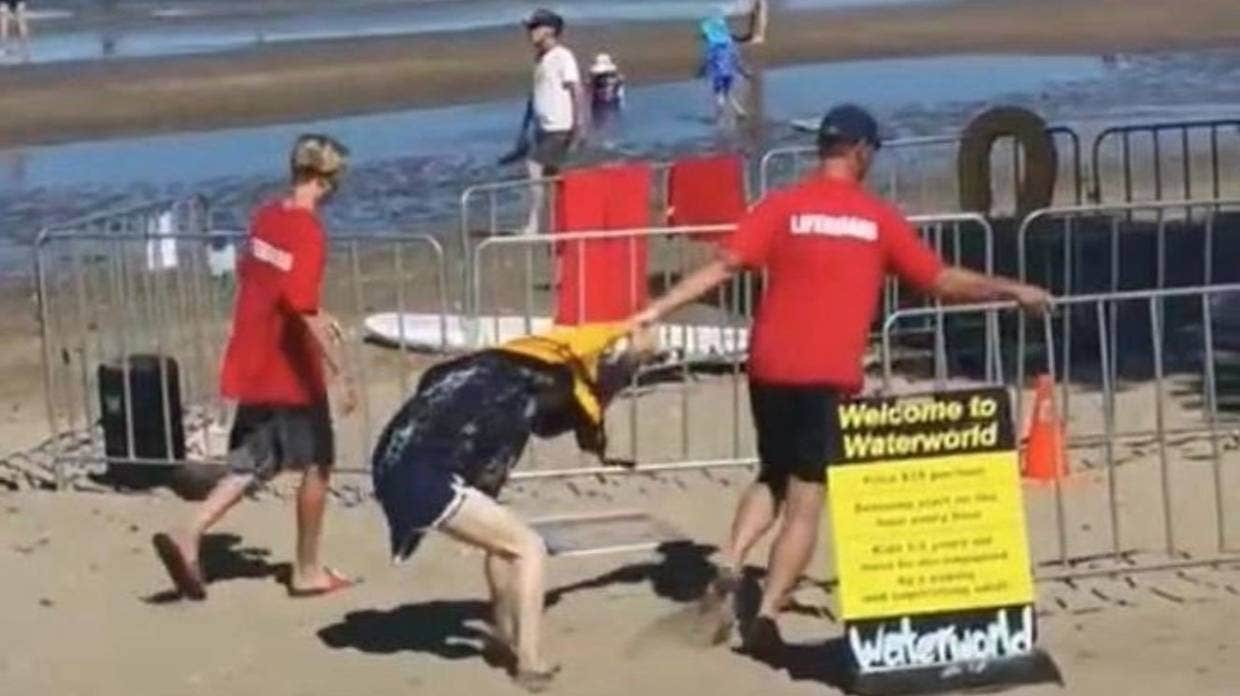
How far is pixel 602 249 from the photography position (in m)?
17.0

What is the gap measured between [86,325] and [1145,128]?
685cm

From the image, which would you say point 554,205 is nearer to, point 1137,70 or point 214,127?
point 214,127

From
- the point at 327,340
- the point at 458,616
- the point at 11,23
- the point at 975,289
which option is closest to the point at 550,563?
the point at 458,616

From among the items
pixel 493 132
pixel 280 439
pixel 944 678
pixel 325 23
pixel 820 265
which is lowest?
pixel 944 678

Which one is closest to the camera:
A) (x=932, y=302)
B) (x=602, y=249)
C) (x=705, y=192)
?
(x=932, y=302)

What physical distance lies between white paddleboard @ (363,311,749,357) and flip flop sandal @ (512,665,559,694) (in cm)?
492

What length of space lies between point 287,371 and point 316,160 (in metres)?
0.84

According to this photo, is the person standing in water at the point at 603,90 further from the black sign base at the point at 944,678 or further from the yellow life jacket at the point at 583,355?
the black sign base at the point at 944,678

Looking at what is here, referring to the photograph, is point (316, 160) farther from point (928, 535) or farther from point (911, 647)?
point (911, 647)

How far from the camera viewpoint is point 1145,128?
2091 centimetres

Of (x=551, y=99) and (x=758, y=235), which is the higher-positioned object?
(x=551, y=99)

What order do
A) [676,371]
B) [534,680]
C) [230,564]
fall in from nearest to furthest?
[534,680] < [230,564] < [676,371]

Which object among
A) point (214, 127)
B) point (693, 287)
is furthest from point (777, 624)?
point (214, 127)

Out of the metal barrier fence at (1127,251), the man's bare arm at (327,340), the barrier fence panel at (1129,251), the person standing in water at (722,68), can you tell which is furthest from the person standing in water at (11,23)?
the man's bare arm at (327,340)
